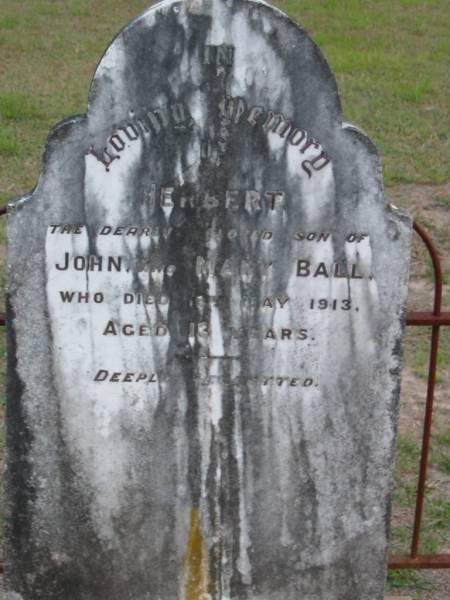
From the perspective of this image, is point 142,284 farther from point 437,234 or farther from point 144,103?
point 437,234

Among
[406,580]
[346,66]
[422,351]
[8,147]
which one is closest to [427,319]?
[406,580]

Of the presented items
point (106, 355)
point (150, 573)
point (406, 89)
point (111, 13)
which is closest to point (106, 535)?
point (150, 573)

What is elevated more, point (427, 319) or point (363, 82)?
point (363, 82)

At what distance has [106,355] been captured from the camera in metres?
2.94

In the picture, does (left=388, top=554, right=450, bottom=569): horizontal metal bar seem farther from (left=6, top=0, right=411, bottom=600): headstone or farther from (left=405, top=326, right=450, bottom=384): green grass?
(left=405, top=326, right=450, bottom=384): green grass

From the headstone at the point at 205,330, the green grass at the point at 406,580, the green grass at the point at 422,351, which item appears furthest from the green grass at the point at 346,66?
the headstone at the point at 205,330

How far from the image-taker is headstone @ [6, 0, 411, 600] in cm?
273

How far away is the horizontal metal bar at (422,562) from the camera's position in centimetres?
346

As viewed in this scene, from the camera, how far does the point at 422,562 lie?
11.4 ft

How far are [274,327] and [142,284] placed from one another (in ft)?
1.22

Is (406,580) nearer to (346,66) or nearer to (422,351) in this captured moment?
(422,351)

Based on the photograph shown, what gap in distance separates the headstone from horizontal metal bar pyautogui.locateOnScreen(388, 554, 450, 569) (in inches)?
10.8

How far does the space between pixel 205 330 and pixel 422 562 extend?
1145mm

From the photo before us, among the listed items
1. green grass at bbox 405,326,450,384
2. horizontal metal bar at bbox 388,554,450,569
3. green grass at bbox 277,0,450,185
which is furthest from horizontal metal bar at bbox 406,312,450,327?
green grass at bbox 277,0,450,185
